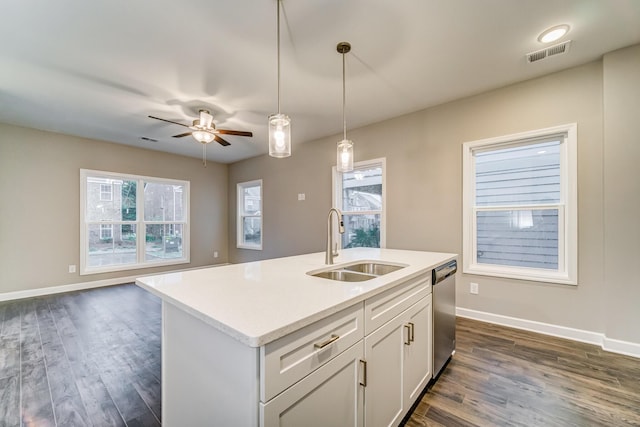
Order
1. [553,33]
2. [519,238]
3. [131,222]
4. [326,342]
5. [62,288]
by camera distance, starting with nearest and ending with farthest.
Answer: [326,342] → [553,33] → [519,238] → [62,288] → [131,222]

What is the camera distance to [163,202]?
18.4ft

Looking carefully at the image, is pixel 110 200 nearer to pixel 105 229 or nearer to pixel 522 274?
pixel 105 229

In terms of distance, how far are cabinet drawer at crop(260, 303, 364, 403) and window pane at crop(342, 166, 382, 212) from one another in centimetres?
304

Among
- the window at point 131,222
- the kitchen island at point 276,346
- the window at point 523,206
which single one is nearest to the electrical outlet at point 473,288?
the window at point 523,206

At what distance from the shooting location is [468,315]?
3145 millimetres

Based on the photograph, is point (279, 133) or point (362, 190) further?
point (362, 190)

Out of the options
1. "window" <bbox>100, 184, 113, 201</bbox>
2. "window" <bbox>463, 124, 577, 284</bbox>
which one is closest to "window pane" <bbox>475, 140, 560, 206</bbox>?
"window" <bbox>463, 124, 577, 284</bbox>

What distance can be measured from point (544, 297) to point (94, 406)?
3930 mm

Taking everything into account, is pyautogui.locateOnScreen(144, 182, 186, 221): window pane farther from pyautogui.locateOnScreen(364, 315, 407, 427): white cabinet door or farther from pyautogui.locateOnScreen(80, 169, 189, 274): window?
pyautogui.locateOnScreen(364, 315, 407, 427): white cabinet door

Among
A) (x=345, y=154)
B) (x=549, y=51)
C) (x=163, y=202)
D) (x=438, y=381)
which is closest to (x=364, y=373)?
(x=438, y=381)

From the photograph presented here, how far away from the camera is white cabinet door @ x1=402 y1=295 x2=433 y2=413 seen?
5.08ft

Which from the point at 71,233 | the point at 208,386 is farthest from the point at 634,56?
the point at 71,233

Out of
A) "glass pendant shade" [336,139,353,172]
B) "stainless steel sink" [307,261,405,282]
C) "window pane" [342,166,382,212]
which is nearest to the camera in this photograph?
"stainless steel sink" [307,261,405,282]

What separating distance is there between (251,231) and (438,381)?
198 inches
